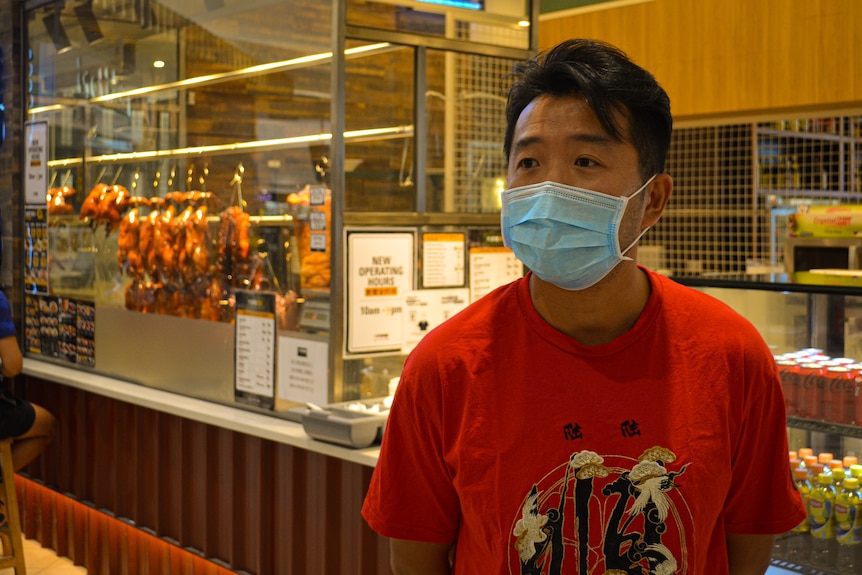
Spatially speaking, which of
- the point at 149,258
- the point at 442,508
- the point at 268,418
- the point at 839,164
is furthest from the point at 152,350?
the point at 839,164

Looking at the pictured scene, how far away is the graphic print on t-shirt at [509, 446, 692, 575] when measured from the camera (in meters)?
1.38

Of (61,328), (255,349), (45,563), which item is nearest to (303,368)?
(255,349)

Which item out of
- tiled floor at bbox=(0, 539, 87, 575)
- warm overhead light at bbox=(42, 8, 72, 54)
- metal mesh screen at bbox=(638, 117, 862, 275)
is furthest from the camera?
metal mesh screen at bbox=(638, 117, 862, 275)

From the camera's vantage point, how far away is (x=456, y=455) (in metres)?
1.45

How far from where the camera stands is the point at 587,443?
1396 millimetres

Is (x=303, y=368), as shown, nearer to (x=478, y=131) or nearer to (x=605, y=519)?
(x=478, y=131)

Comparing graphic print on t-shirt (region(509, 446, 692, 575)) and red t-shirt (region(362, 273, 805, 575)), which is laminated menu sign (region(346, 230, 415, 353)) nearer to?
red t-shirt (region(362, 273, 805, 575))

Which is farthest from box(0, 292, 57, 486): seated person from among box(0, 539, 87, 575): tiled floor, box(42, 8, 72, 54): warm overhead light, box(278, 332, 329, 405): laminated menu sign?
box(42, 8, 72, 54): warm overhead light

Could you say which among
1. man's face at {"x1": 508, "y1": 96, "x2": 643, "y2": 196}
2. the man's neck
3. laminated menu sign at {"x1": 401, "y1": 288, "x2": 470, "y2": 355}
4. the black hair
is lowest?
laminated menu sign at {"x1": 401, "y1": 288, "x2": 470, "y2": 355}

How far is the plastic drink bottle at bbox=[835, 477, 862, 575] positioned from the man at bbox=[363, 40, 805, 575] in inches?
50.3

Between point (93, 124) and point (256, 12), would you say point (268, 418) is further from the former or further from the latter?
point (93, 124)

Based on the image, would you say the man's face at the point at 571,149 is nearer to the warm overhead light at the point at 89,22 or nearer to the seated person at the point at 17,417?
Answer: the seated person at the point at 17,417

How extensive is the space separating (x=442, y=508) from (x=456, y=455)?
117 mm

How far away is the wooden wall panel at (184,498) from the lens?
12.2 ft
